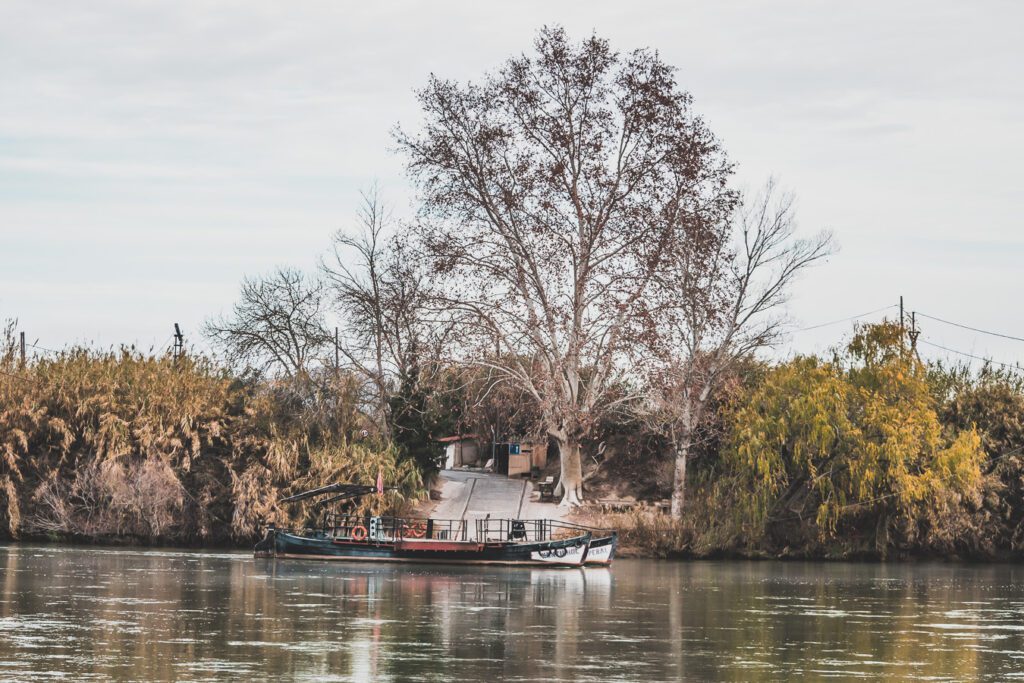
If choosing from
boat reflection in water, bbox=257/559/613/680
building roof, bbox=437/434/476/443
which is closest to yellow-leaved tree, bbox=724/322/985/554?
boat reflection in water, bbox=257/559/613/680

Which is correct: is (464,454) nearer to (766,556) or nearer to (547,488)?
(547,488)

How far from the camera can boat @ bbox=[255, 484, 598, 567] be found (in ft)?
149

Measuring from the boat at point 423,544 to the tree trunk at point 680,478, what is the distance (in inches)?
162

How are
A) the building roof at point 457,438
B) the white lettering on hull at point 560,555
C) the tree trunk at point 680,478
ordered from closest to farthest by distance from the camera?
the white lettering on hull at point 560,555, the tree trunk at point 680,478, the building roof at point 457,438

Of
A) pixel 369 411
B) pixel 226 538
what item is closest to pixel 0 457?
pixel 226 538

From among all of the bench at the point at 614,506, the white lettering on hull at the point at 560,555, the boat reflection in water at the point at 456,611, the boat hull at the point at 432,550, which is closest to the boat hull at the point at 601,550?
the boat hull at the point at 432,550

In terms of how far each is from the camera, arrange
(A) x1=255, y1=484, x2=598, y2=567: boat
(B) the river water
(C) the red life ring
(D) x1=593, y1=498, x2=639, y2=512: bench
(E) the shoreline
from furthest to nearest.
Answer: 1. (D) x1=593, y1=498, x2=639, y2=512: bench
2. (E) the shoreline
3. (C) the red life ring
4. (A) x1=255, y1=484, x2=598, y2=567: boat
5. (B) the river water

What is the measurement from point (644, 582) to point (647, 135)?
1940 cm

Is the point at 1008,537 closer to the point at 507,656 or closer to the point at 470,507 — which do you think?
the point at 470,507

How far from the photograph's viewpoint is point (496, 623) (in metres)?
28.5

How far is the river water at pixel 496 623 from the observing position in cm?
2200

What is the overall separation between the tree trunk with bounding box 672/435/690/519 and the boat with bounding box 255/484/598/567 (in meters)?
4.10

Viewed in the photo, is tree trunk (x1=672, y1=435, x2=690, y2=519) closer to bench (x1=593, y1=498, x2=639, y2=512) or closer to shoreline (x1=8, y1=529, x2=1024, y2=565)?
bench (x1=593, y1=498, x2=639, y2=512)

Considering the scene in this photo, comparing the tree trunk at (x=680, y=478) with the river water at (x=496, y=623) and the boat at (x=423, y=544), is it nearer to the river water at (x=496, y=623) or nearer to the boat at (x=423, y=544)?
the boat at (x=423, y=544)
